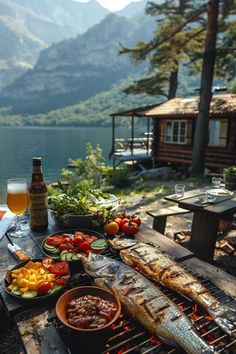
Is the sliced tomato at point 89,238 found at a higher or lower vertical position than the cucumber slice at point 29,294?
higher

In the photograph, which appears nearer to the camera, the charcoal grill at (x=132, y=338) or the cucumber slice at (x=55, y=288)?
the charcoal grill at (x=132, y=338)

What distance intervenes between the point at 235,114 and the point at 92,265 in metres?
15.4

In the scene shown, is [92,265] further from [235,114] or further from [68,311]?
[235,114]

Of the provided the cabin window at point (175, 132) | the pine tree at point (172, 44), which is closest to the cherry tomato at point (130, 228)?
the pine tree at point (172, 44)

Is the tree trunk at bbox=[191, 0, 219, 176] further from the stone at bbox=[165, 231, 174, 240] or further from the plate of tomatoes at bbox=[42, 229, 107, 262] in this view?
the plate of tomatoes at bbox=[42, 229, 107, 262]

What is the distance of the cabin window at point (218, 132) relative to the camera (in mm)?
17797

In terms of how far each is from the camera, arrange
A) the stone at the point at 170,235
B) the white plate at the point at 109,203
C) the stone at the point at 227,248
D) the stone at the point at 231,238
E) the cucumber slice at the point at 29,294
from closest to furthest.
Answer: the cucumber slice at the point at 29,294 → the white plate at the point at 109,203 → the stone at the point at 227,248 → the stone at the point at 231,238 → the stone at the point at 170,235

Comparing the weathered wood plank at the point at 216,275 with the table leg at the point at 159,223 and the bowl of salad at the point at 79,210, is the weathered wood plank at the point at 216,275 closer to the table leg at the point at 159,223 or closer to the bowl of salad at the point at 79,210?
the bowl of salad at the point at 79,210

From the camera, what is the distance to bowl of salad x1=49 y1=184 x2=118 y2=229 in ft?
10.5

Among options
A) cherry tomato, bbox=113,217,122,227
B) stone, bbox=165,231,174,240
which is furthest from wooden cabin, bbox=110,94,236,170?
cherry tomato, bbox=113,217,122,227

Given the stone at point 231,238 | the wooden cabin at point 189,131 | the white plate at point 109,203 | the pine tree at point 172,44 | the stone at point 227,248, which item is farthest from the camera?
the wooden cabin at point 189,131

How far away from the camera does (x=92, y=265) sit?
7.49 feet

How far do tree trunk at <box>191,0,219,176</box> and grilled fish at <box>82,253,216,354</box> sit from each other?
1385 centimetres

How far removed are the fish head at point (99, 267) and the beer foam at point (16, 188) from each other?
3.74 ft
